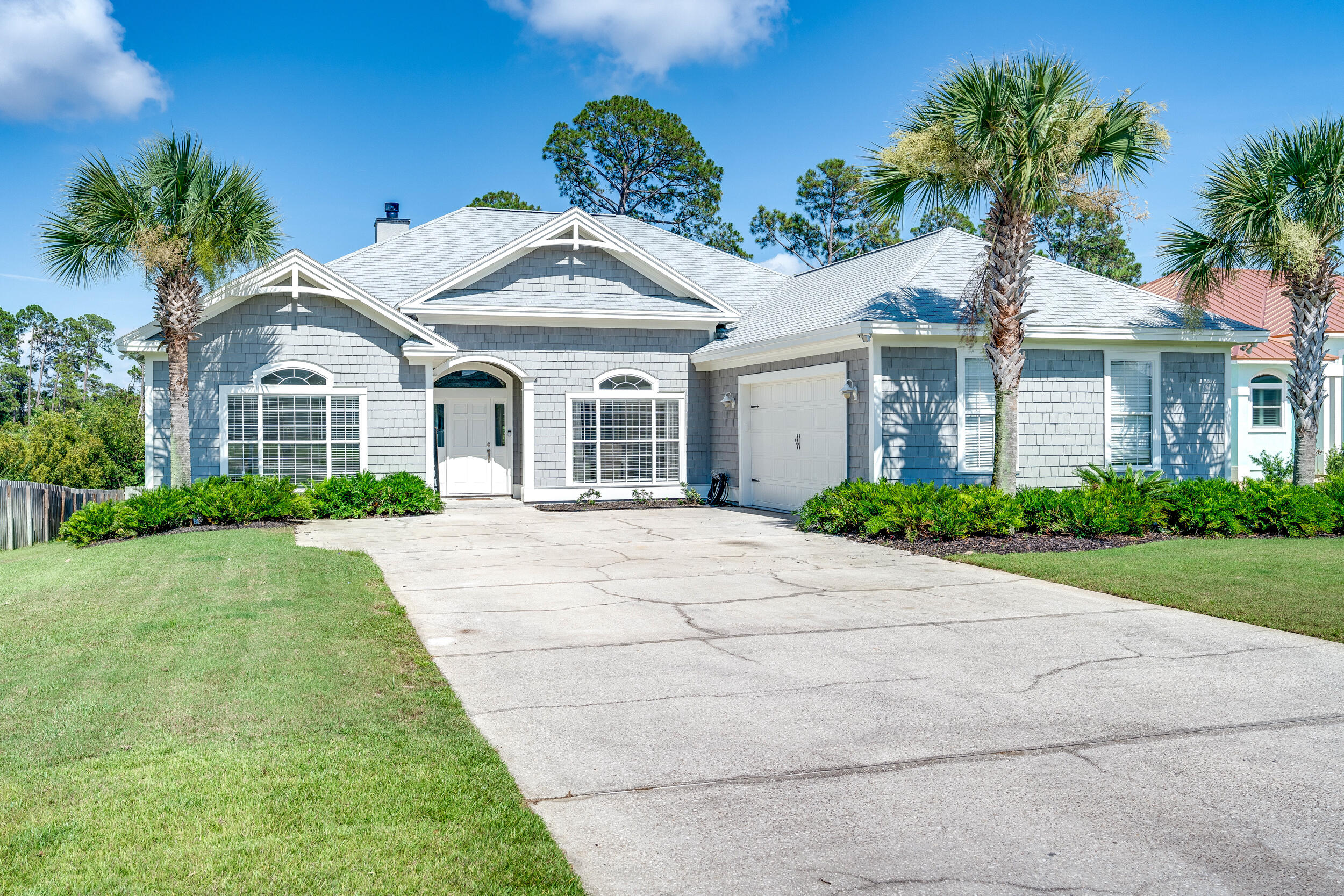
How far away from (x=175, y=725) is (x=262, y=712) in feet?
1.33

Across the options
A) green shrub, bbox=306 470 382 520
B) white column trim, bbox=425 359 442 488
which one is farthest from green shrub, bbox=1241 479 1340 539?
green shrub, bbox=306 470 382 520

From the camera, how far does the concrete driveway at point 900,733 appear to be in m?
3.51

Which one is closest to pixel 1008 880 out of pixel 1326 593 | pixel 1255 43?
pixel 1326 593

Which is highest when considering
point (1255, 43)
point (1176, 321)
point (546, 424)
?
point (1255, 43)

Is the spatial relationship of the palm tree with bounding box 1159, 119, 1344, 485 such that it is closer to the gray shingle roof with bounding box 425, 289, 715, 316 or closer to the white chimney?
the gray shingle roof with bounding box 425, 289, 715, 316

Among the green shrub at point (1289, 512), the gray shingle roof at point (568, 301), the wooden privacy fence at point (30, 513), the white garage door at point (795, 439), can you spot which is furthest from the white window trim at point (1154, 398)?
the wooden privacy fence at point (30, 513)

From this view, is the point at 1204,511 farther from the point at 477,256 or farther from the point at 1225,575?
Result: the point at 477,256

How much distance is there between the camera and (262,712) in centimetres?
501

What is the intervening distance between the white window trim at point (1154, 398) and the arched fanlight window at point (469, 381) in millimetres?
11374

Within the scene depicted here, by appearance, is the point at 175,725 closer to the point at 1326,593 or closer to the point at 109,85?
the point at 1326,593

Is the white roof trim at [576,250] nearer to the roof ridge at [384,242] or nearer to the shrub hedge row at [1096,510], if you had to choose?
the roof ridge at [384,242]

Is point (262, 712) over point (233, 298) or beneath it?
beneath

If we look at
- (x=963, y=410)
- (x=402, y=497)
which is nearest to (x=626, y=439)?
(x=402, y=497)

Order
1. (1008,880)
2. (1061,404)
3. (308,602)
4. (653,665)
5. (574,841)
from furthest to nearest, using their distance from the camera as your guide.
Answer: (1061,404), (308,602), (653,665), (574,841), (1008,880)
